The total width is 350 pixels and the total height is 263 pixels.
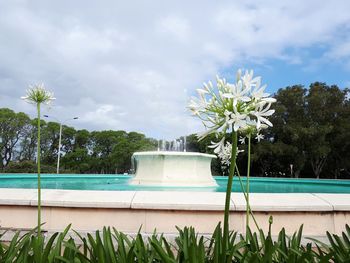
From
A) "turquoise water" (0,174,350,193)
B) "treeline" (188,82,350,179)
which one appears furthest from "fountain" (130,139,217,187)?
"treeline" (188,82,350,179)

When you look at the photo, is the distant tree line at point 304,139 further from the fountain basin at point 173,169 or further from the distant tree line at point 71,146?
the fountain basin at point 173,169

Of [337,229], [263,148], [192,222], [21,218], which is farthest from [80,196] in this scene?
[263,148]

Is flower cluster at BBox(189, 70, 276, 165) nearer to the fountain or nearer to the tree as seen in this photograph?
the fountain

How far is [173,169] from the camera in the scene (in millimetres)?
11812

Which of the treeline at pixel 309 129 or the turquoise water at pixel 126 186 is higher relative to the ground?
the treeline at pixel 309 129

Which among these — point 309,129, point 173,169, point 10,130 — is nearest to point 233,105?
point 173,169

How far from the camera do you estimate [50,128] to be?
176 feet

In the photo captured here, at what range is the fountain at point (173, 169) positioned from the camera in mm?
11711

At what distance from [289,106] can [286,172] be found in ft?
26.8

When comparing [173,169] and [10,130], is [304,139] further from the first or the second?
[10,130]

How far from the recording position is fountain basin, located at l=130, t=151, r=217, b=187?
38.4 ft

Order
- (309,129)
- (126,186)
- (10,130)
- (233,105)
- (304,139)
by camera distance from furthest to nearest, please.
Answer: (10,130) < (304,139) < (309,129) < (126,186) < (233,105)

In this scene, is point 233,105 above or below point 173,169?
above

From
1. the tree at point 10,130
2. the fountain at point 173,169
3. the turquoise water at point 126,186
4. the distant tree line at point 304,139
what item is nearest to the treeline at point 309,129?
the distant tree line at point 304,139
